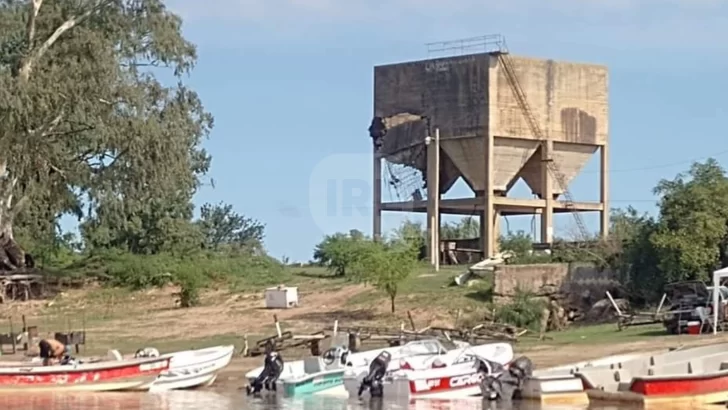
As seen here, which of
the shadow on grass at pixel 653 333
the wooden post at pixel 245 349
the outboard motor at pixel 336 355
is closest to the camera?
the outboard motor at pixel 336 355

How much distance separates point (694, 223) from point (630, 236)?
6.08 metres

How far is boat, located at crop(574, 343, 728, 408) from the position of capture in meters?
37.8

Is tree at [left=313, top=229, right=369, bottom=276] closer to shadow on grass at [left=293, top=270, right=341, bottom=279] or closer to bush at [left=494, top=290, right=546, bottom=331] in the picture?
shadow on grass at [left=293, top=270, right=341, bottom=279]

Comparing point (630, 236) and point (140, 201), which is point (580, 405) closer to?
point (630, 236)

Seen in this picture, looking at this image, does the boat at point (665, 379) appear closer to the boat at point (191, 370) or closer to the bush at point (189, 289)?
the boat at point (191, 370)

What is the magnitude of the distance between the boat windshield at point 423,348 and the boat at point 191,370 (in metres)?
5.76

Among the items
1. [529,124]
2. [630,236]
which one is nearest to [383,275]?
[630,236]

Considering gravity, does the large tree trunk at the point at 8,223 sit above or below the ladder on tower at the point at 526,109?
below

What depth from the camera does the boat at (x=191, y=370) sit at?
45.6 m

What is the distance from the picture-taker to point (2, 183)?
6625 cm

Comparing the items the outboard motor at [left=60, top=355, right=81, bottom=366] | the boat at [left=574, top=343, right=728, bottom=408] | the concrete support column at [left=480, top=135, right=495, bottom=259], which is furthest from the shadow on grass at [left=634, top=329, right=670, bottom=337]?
the concrete support column at [left=480, top=135, right=495, bottom=259]

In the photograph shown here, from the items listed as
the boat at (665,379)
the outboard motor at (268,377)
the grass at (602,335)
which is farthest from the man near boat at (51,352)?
the grass at (602,335)

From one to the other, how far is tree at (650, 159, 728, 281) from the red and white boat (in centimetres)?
2113

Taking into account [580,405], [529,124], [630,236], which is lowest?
[580,405]
